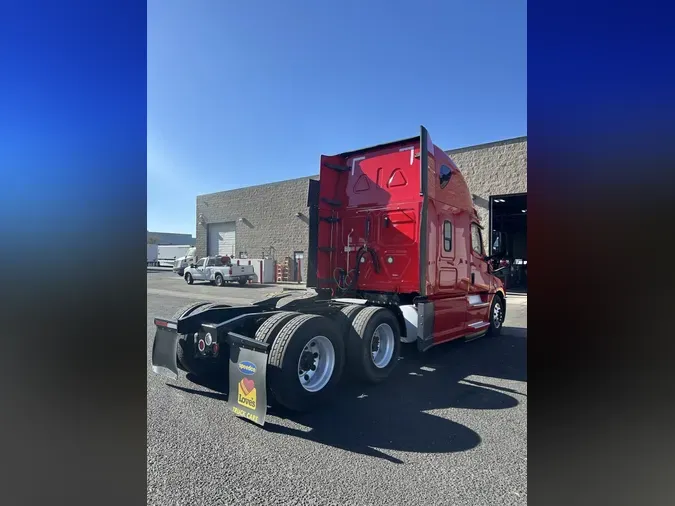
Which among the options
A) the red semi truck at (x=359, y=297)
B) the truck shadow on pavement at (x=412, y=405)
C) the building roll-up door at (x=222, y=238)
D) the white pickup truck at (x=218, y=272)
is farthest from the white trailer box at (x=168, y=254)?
the truck shadow on pavement at (x=412, y=405)

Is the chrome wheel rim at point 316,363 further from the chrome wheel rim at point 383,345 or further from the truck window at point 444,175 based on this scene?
the truck window at point 444,175

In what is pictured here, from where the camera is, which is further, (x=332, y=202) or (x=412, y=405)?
(x=332, y=202)

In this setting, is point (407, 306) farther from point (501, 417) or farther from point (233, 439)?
point (233, 439)

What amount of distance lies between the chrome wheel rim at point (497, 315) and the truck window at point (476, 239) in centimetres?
148

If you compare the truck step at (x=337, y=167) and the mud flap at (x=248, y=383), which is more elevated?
the truck step at (x=337, y=167)

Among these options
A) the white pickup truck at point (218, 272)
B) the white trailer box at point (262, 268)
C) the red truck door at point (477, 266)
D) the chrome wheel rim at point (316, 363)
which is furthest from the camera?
the white trailer box at point (262, 268)

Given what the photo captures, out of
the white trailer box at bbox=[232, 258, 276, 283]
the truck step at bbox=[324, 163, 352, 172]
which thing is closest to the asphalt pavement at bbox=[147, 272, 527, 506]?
the truck step at bbox=[324, 163, 352, 172]

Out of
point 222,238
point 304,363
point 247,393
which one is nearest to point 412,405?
point 304,363

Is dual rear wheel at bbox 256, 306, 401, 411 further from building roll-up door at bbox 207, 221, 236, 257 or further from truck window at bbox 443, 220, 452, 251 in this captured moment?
building roll-up door at bbox 207, 221, 236, 257

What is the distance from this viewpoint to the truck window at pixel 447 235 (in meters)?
6.70

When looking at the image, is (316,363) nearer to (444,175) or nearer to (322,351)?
(322,351)

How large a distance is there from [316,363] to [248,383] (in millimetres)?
870

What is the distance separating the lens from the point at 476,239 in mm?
7992

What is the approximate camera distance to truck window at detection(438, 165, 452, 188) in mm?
6489
